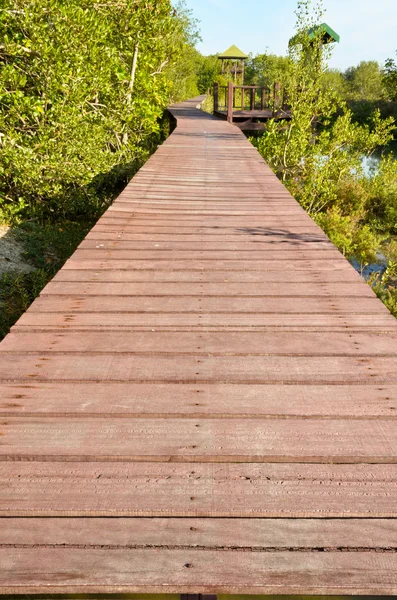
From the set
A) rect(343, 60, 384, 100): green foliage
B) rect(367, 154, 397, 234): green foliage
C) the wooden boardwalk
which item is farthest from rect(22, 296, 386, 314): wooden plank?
rect(343, 60, 384, 100): green foliage

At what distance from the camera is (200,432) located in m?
2.01

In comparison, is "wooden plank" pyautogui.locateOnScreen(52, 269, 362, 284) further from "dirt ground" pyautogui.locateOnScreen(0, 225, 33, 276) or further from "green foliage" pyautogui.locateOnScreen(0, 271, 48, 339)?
"dirt ground" pyautogui.locateOnScreen(0, 225, 33, 276)

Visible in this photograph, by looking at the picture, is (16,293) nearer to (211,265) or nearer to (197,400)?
(211,265)

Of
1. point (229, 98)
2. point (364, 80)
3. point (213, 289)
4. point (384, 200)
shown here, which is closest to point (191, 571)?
point (213, 289)

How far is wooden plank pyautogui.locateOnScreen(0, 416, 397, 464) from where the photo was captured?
→ 73.4 inches

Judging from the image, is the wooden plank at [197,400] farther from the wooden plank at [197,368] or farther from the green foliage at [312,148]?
the green foliage at [312,148]

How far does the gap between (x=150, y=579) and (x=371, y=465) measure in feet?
2.94

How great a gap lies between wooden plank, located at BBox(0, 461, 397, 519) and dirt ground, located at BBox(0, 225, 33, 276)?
5.91 metres

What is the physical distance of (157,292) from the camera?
3.45m

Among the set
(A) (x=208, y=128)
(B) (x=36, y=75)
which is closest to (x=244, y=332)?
(B) (x=36, y=75)

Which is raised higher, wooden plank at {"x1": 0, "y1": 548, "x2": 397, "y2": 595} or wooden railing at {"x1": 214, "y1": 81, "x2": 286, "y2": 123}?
wooden railing at {"x1": 214, "y1": 81, "x2": 286, "y2": 123}

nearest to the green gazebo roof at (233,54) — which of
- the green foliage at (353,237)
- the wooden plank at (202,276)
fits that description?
the green foliage at (353,237)

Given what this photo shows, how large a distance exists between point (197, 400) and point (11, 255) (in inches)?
247

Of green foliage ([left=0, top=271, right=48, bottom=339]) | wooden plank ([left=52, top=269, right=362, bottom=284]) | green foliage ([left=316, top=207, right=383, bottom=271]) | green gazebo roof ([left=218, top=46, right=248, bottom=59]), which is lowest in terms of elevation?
green foliage ([left=316, top=207, right=383, bottom=271])
